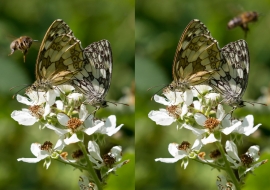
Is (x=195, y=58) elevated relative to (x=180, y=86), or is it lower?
elevated

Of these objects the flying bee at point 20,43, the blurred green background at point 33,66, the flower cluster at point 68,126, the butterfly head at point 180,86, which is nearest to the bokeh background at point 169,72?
the blurred green background at point 33,66

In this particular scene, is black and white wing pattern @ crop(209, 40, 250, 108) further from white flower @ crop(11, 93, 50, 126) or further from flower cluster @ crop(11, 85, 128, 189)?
white flower @ crop(11, 93, 50, 126)

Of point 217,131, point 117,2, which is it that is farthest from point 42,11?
point 217,131

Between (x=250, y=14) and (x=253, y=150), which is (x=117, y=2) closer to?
(x=250, y=14)

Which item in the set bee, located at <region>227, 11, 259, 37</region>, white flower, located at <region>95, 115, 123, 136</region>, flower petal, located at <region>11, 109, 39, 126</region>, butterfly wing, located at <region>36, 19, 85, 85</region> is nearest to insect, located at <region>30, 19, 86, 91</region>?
butterfly wing, located at <region>36, 19, 85, 85</region>

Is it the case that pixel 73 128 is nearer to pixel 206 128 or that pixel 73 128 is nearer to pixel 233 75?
pixel 206 128

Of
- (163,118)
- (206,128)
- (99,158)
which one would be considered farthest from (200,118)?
(99,158)
